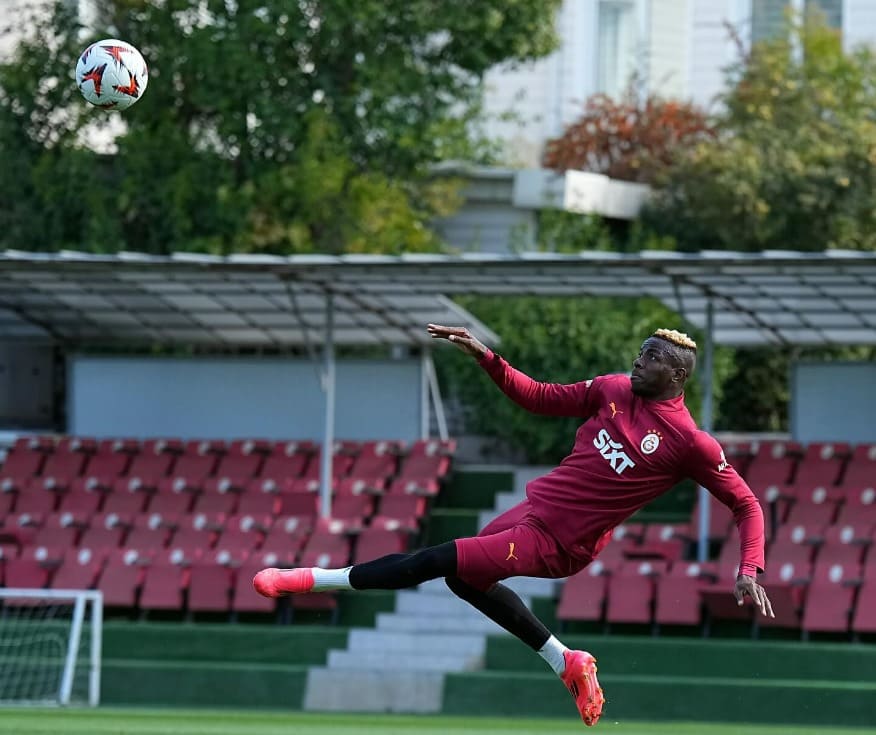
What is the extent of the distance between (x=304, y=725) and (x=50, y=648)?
3.52 m

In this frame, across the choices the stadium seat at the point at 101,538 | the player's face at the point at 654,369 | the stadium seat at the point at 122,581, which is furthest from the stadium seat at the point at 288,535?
the player's face at the point at 654,369

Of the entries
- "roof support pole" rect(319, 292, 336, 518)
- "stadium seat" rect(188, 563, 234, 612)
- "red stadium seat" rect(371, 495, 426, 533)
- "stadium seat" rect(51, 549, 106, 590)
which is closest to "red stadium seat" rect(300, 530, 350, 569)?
"roof support pole" rect(319, 292, 336, 518)

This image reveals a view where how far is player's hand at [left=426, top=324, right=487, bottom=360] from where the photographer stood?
789cm

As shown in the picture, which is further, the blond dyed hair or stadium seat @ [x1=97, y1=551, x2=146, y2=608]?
stadium seat @ [x1=97, y1=551, x2=146, y2=608]

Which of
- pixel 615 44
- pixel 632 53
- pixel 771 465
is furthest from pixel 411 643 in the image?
pixel 615 44

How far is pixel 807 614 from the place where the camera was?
15148mm

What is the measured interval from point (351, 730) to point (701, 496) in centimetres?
507

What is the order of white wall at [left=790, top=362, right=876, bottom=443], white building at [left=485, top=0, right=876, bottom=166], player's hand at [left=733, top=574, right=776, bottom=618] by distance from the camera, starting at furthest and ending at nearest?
1. white building at [left=485, top=0, right=876, bottom=166]
2. white wall at [left=790, top=362, right=876, bottom=443]
3. player's hand at [left=733, top=574, right=776, bottom=618]

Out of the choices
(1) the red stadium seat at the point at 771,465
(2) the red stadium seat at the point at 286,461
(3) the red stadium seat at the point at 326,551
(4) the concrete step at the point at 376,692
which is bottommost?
(4) the concrete step at the point at 376,692

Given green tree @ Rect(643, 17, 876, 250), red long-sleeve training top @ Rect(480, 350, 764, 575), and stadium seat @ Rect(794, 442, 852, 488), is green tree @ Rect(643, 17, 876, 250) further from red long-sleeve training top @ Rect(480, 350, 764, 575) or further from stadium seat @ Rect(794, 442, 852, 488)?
red long-sleeve training top @ Rect(480, 350, 764, 575)

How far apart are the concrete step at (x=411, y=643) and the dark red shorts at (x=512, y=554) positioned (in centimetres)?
746

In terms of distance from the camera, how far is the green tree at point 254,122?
21.2m

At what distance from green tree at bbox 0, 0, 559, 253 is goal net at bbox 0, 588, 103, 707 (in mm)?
6350

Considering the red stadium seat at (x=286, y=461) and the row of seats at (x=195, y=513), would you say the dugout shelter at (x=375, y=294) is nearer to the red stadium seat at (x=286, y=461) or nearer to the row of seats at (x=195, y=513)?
the row of seats at (x=195, y=513)
